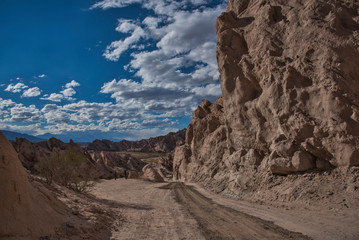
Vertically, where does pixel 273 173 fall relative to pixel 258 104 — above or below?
below

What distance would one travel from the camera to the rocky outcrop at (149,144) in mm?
170375

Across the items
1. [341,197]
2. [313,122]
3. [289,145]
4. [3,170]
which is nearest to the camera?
[3,170]

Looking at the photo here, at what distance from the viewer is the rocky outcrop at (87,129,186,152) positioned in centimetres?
17038

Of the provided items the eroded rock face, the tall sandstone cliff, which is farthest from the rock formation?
the eroded rock face

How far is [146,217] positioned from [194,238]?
5083 millimetres

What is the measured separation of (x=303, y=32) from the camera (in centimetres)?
1812

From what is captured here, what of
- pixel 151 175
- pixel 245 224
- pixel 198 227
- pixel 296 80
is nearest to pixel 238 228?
pixel 245 224

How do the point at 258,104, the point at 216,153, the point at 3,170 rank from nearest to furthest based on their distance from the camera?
the point at 3,170 < the point at 258,104 < the point at 216,153

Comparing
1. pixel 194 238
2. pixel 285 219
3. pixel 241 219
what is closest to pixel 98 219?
pixel 194 238

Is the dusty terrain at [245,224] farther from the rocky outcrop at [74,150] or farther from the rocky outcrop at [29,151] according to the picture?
the rocky outcrop at [29,151]

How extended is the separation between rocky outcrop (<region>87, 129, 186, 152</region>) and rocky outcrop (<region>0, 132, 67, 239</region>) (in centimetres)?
15576

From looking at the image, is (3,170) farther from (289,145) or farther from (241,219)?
(289,145)

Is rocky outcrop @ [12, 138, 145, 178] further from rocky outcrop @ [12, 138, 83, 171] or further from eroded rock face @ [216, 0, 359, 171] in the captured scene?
eroded rock face @ [216, 0, 359, 171]

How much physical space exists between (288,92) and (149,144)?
17384 centimetres
